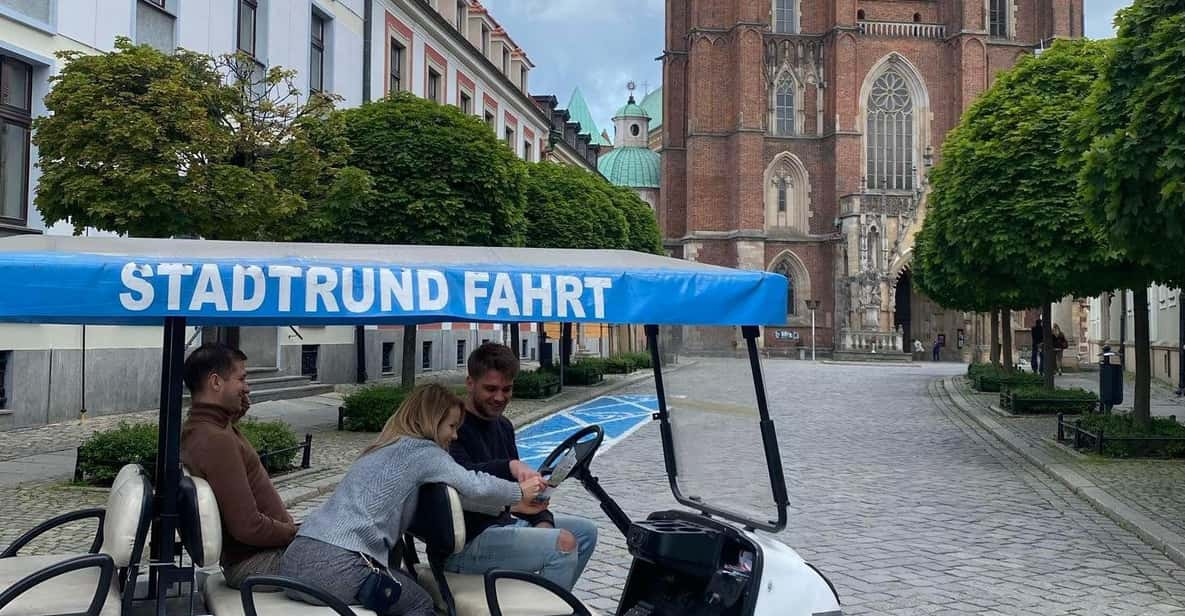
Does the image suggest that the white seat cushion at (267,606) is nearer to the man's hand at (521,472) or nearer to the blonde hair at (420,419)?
the blonde hair at (420,419)

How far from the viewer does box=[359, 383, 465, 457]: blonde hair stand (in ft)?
13.5

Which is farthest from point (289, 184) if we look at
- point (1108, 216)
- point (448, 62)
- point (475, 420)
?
point (448, 62)

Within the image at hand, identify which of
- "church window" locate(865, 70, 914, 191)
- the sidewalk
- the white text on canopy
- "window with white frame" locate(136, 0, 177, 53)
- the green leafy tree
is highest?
"church window" locate(865, 70, 914, 191)

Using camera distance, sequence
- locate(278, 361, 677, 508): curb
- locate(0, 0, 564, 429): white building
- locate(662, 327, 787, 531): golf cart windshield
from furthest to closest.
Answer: locate(0, 0, 564, 429): white building < locate(278, 361, 677, 508): curb < locate(662, 327, 787, 531): golf cart windshield

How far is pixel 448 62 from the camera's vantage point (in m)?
32.8

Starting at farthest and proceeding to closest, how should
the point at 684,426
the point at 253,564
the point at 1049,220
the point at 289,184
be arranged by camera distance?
the point at 1049,220
the point at 289,184
the point at 684,426
the point at 253,564

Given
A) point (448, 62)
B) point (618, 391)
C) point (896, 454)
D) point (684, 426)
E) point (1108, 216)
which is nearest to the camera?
point (684, 426)

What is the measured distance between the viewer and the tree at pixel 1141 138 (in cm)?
890

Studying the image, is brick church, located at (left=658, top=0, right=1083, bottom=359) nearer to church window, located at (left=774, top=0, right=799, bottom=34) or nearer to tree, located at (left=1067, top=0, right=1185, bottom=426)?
church window, located at (left=774, top=0, right=799, bottom=34)

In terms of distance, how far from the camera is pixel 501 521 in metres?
4.66

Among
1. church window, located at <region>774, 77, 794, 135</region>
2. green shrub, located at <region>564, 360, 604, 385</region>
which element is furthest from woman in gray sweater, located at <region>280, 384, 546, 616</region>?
church window, located at <region>774, 77, 794, 135</region>

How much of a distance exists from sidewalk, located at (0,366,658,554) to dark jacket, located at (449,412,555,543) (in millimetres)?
940

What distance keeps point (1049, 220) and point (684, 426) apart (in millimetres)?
12338

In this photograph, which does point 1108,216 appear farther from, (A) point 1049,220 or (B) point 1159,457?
(A) point 1049,220
